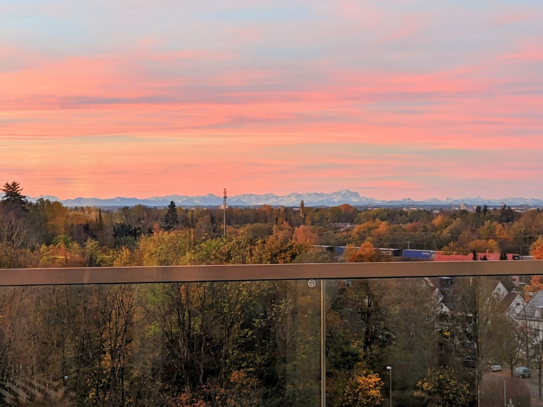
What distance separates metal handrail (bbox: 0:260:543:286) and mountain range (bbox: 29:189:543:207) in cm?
44

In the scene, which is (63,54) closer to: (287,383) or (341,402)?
(287,383)

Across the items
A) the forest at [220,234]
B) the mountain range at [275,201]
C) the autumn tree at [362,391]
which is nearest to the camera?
the autumn tree at [362,391]

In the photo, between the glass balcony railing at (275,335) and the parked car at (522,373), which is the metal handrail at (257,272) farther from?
the parked car at (522,373)

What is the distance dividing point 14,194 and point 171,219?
73 cm

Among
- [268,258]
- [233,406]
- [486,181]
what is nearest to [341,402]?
[233,406]

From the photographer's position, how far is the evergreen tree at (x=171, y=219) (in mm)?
2316

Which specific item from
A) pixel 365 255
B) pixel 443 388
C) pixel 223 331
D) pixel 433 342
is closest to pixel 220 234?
pixel 223 331

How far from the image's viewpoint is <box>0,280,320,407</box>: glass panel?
1928mm

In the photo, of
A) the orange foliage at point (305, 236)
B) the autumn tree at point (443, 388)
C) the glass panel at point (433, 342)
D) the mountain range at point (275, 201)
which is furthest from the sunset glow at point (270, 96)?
the autumn tree at point (443, 388)

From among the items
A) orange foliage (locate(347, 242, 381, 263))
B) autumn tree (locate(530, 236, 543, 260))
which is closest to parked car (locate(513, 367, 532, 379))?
autumn tree (locate(530, 236, 543, 260))

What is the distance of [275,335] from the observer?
2.03 metres

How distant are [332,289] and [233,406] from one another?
0.64m

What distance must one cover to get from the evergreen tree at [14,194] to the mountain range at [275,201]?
44mm

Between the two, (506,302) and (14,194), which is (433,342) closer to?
(506,302)
